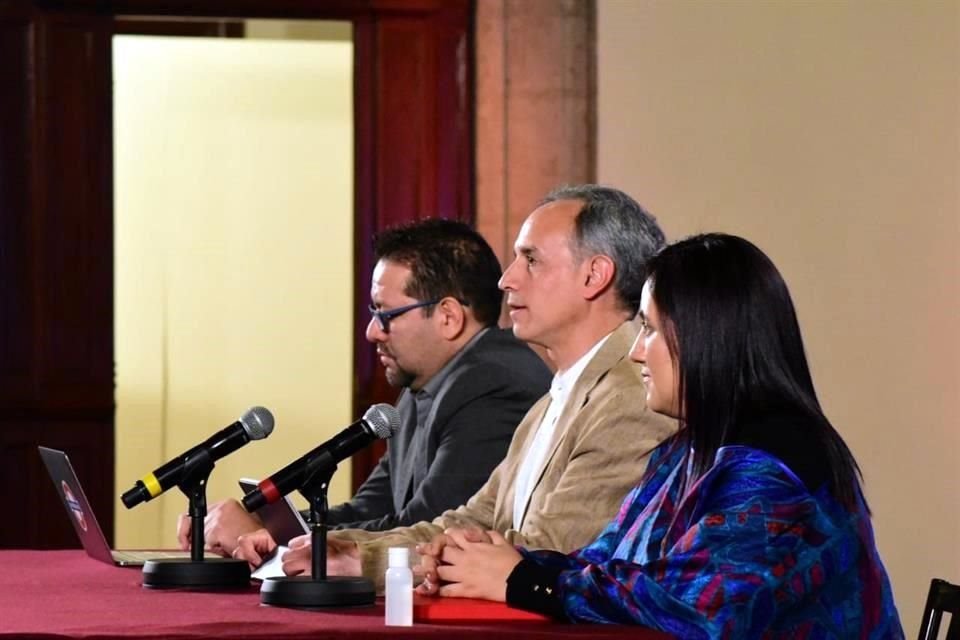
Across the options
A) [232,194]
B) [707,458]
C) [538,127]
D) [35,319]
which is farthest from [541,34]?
[707,458]

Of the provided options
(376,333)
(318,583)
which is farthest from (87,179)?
(318,583)

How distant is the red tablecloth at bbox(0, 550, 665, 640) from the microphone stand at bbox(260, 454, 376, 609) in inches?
1.1

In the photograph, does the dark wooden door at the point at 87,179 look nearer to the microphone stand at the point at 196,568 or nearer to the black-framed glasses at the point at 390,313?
the black-framed glasses at the point at 390,313

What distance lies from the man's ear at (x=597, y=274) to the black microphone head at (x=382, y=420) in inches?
→ 29.0

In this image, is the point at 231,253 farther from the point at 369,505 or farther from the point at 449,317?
the point at 449,317

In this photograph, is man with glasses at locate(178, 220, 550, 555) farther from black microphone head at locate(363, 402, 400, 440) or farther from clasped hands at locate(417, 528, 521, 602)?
clasped hands at locate(417, 528, 521, 602)

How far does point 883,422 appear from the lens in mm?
6461

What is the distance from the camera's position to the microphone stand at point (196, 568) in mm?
2924

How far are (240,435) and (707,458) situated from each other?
2.89 feet

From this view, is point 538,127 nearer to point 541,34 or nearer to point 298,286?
point 541,34

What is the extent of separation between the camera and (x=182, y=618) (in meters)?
2.42

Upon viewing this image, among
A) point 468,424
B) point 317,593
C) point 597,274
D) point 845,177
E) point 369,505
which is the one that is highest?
point 845,177

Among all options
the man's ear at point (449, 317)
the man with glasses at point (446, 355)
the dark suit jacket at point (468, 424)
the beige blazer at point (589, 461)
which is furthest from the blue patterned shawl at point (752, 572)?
the man's ear at point (449, 317)

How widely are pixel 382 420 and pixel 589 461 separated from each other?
509 mm
